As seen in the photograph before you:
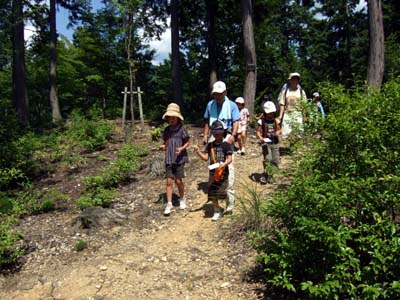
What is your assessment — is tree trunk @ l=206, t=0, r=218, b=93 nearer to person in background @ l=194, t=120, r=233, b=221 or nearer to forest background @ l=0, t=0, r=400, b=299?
forest background @ l=0, t=0, r=400, b=299

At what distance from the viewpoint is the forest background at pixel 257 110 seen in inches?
137

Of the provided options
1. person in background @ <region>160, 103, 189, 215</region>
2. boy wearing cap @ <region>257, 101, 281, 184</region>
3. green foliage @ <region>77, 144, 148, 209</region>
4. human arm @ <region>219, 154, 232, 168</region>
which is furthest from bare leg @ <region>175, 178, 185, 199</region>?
boy wearing cap @ <region>257, 101, 281, 184</region>

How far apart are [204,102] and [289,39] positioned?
1346 cm

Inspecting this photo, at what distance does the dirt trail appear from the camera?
4582 millimetres

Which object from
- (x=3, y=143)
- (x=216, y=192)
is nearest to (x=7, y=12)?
(x=3, y=143)

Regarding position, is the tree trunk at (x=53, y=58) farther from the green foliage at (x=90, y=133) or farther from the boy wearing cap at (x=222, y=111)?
the boy wearing cap at (x=222, y=111)

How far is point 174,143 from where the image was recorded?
6.48 m

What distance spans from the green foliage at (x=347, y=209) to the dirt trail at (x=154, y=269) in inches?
32.2

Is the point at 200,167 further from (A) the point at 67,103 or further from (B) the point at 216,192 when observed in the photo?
(A) the point at 67,103

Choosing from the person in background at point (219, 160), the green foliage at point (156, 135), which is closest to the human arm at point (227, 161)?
the person in background at point (219, 160)

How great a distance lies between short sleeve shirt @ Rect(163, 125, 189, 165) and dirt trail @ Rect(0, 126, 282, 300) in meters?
0.89

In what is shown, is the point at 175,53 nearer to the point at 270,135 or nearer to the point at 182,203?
the point at 270,135

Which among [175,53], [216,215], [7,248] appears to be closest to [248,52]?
[175,53]

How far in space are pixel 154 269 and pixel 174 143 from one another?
2.13m
